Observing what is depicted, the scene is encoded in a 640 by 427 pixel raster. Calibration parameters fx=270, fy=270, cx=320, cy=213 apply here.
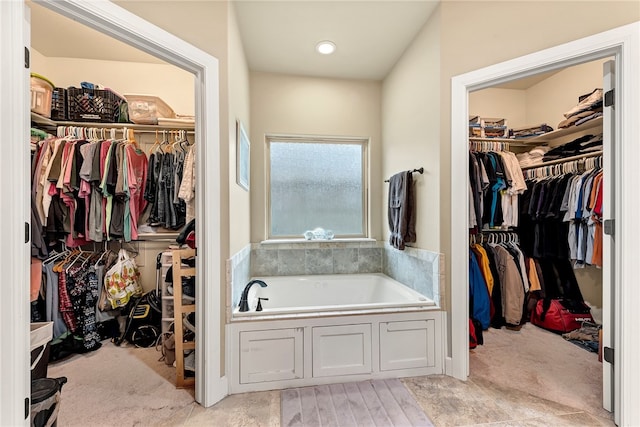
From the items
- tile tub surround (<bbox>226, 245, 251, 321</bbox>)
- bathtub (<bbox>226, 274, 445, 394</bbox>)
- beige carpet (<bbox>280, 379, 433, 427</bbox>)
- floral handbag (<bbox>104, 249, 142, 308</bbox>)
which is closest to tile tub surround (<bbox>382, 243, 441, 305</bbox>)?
bathtub (<bbox>226, 274, 445, 394</bbox>)

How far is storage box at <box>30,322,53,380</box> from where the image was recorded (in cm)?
122

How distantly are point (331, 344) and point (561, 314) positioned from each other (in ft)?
7.62

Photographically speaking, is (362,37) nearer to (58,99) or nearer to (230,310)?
(230,310)

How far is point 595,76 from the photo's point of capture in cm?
255

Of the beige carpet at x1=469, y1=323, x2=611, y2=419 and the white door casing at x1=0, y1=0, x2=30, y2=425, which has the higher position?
the white door casing at x1=0, y1=0, x2=30, y2=425

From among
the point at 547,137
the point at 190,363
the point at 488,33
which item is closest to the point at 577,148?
the point at 547,137

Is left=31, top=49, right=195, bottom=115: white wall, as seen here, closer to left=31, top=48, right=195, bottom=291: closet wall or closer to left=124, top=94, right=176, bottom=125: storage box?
left=31, top=48, right=195, bottom=291: closet wall

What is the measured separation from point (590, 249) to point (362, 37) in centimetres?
264

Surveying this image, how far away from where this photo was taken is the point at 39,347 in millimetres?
1266

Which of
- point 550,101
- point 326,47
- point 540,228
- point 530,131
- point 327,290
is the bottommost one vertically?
point 327,290

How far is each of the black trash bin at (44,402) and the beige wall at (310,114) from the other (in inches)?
71.3

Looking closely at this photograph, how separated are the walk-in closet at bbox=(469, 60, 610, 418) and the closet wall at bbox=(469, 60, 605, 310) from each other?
1 centimetres

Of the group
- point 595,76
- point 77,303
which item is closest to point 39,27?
point 77,303

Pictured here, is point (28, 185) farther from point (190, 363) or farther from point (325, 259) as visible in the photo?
point (325, 259)
